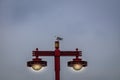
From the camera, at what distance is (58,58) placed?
6121mm

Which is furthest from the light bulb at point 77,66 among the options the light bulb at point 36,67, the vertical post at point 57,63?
the light bulb at point 36,67

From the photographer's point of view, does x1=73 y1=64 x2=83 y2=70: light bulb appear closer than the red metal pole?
No

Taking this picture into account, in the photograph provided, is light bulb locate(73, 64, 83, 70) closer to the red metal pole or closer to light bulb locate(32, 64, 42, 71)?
the red metal pole

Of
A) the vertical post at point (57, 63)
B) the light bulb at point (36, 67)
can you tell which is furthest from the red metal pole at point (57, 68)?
the light bulb at point (36, 67)

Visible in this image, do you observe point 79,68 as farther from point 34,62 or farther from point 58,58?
point 34,62

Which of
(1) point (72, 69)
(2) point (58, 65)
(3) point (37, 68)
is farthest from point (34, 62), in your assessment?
(1) point (72, 69)

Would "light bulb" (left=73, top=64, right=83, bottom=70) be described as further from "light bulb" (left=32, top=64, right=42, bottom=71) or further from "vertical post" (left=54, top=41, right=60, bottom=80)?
"light bulb" (left=32, top=64, right=42, bottom=71)

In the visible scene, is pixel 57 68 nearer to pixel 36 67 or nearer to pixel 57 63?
pixel 57 63

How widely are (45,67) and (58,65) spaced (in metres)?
0.43

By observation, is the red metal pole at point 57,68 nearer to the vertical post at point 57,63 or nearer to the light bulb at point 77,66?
the vertical post at point 57,63

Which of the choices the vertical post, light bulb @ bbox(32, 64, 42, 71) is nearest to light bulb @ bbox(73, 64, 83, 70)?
the vertical post

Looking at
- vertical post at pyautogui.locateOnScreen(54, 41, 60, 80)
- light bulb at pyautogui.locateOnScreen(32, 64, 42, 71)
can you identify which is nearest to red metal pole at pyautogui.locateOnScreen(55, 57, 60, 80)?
vertical post at pyautogui.locateOnScreen(54, 41, 60, 80)

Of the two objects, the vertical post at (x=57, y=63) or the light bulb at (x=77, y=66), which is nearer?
the vertical post at (x=57, y=63)

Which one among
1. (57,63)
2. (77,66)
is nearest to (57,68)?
(57,63)
